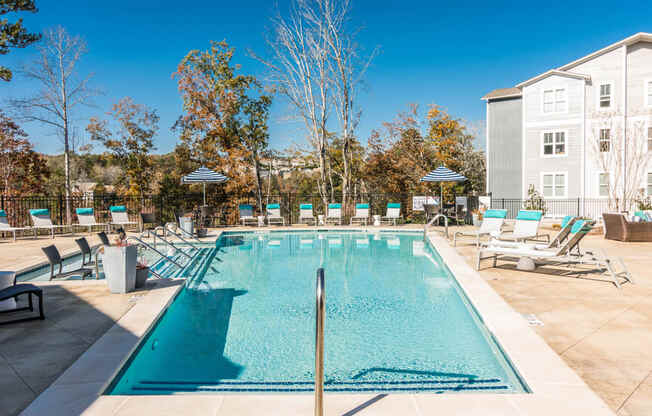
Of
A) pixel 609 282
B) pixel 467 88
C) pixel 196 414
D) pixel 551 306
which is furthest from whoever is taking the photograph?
pixel 467 88

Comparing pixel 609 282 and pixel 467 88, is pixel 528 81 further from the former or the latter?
pixel 609 282

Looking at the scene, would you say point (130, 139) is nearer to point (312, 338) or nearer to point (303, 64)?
point (303, 64)

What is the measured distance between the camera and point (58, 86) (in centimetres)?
1836

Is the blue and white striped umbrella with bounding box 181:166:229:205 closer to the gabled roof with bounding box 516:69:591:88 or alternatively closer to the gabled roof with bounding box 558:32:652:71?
the gabled roof with bounding box 516:69:591:88

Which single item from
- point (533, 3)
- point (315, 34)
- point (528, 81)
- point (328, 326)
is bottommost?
point (328, 326)

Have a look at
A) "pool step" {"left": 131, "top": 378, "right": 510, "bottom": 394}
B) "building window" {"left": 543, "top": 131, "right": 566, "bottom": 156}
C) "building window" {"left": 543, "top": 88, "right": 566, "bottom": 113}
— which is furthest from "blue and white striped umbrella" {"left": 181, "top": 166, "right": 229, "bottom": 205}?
"building window" {"left": 543, "top": 88, "right": 566, "bottom": 113}

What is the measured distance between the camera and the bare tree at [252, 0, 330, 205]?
17.6 m

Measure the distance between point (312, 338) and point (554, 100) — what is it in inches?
723

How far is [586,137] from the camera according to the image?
714 inches

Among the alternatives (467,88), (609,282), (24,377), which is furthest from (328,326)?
(467,88)

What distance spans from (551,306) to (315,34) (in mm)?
15461

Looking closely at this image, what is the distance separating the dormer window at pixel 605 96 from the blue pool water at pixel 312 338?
14640 millimetres

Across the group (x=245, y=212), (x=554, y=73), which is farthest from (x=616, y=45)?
(x=245, y=212)

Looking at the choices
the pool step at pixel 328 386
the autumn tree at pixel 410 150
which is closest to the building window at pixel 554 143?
the autumn tree at pixel 410 150
